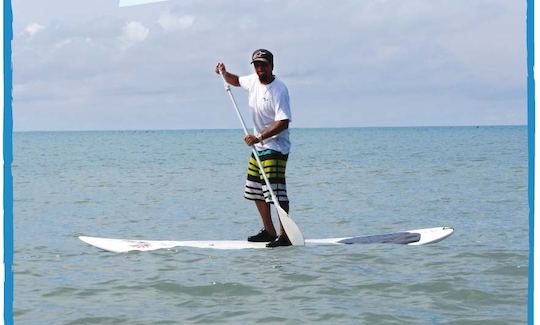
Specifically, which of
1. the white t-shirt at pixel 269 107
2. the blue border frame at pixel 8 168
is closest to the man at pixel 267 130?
the white t-shirt at pixel 269 107

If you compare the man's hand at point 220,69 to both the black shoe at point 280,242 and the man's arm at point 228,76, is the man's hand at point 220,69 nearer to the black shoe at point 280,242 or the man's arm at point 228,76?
the man's arm at point 228,76

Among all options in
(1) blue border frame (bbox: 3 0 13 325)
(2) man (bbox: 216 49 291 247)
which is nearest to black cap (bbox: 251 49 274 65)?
(2) man (bbox: 216 49 291 247)

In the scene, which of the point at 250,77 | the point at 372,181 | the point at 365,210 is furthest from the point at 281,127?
the point at 372,181

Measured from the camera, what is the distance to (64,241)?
9.91 meters

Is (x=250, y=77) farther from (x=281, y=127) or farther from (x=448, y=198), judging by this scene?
(x=448, y=198)

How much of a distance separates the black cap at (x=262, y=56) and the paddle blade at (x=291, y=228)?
1555mm

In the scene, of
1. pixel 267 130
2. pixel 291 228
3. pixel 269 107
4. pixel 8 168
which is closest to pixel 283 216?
pixel 291 228

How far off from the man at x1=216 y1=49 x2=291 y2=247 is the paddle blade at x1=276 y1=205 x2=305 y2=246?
59mm

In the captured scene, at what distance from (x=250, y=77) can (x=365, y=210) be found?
640 centimetres

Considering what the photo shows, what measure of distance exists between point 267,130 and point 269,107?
0.88 feet

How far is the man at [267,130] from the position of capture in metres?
8.18

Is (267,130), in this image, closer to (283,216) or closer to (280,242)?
(283,216)

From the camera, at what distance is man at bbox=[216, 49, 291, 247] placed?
818 centimetres

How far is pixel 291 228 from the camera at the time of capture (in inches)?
336
